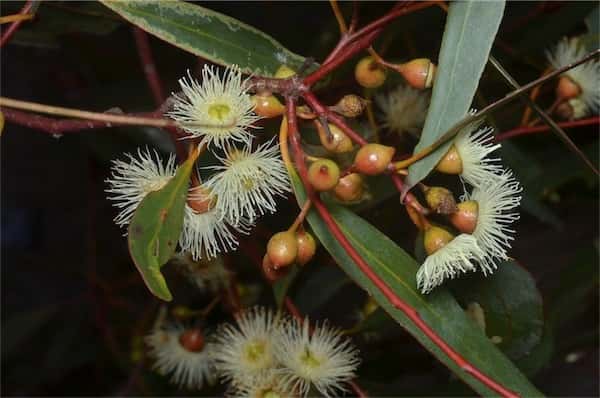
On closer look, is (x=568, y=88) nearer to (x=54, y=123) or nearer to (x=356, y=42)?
(x=356, y=42)

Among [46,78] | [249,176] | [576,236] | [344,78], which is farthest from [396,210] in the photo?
[46,78]

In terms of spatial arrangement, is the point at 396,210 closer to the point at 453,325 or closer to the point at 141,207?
the point at 453,325

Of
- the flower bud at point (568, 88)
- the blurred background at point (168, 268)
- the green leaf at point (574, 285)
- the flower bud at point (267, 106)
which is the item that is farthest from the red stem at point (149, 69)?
the green leaf at point (574, 285)

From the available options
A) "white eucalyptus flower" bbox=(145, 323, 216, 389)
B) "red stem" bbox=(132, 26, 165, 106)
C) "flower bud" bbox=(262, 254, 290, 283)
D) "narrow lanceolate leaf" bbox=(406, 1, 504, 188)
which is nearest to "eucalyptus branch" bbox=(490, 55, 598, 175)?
"narrow lanceolate leaf" bbox=(406, 1, 504, 188)

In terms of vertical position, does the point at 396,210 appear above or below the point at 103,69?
below

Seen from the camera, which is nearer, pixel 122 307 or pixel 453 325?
pixel 453 325

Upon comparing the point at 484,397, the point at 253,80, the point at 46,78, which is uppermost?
the point at 46,78

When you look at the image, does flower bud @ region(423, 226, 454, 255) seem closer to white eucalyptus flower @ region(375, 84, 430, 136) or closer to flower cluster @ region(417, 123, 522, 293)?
flower cluster @ region(417, 123, 522, 293)
